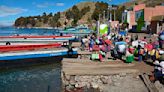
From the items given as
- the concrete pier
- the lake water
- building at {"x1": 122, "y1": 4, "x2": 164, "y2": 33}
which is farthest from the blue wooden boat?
building at {"x1": 122, "y1": 4, "x2": 164, "y2": 33}

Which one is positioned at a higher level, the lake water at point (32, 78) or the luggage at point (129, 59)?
the luggage at point (129, 59)

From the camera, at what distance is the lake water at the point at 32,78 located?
66.2 feet

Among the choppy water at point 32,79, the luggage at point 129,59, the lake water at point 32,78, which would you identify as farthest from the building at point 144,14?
the luggage at point 129,59

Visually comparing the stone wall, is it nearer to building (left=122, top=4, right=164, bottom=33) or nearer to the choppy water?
the choppy water

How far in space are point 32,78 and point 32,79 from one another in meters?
0.40

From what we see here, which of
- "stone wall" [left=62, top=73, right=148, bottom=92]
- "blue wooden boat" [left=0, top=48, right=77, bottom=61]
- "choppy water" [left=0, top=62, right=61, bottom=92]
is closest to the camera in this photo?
"stone wall" [left=62, top=73, right=148, bottom=92]

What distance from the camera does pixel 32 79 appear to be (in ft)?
76.8

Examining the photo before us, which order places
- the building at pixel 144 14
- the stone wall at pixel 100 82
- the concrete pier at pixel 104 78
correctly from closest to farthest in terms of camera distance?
the concrete pier at pixel 104 78, the stone wall at pixel 100 82, the building at pixel 144 14

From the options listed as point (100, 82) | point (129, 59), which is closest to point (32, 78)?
point (129, 59)

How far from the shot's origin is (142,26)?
2655 inches

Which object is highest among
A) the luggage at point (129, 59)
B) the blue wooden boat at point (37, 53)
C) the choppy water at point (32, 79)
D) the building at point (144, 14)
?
the building at point (144, 14)

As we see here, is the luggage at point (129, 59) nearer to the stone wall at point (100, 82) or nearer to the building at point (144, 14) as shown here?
the stone wall at point (100, 82)

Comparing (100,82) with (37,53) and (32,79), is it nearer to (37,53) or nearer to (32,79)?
(32,79)

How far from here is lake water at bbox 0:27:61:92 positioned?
66.2ft
